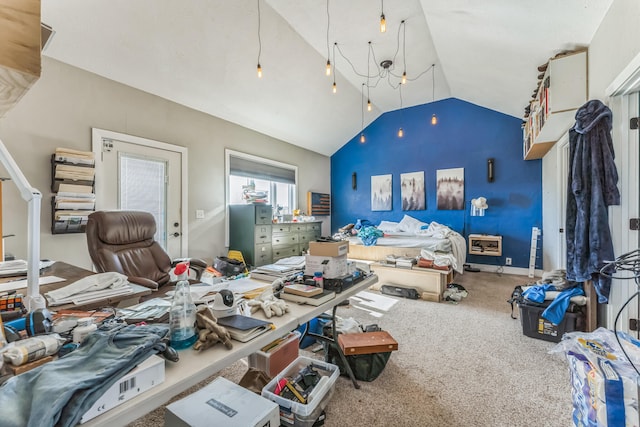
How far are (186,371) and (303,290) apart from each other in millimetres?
627

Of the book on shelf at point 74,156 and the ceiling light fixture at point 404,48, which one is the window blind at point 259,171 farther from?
the ceiling light fixture at point 404,48

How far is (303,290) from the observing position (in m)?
1.25

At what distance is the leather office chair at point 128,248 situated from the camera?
207cm

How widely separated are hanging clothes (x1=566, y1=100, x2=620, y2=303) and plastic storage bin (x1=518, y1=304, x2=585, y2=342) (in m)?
0.39

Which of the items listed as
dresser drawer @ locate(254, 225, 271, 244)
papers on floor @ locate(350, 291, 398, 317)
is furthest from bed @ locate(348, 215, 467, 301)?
dresser drawer @ locate(254, 225, 271, 244)

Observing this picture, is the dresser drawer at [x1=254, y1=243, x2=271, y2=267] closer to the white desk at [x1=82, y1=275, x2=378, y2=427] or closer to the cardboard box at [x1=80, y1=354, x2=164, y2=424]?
the white desk at [x1=82, y1=275, x2=378, y2=427]

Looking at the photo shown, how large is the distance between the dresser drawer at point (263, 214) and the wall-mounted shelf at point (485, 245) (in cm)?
363

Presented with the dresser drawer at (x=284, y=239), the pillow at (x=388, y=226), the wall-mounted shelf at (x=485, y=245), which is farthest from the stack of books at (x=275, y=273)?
the wall-mounted shelf at (x=485, y=245)

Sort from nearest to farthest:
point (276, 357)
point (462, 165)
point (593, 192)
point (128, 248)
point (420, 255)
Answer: point (276, 357), point (593, 192), point (128, 248), point (420, 255), point (462, 165)

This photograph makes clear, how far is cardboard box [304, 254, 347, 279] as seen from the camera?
1.39 m

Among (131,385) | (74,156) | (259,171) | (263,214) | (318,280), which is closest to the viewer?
(131,385)

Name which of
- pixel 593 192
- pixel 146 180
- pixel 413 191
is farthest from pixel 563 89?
pixel 146 180

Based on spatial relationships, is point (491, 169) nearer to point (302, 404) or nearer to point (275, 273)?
point (275, 273)

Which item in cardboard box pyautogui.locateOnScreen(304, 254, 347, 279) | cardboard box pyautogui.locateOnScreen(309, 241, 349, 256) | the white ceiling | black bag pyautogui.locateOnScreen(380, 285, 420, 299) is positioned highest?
the white ceiling
